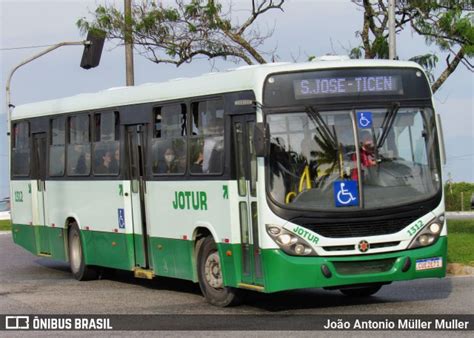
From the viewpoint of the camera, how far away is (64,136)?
1955 cm

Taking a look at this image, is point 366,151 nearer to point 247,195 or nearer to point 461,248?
point 247,195

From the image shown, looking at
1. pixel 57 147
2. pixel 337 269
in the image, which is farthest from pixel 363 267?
pixel 57 147

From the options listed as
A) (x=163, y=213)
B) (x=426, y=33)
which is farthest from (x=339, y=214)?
(x=426, y=33)

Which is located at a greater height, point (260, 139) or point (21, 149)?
point (21, 149)

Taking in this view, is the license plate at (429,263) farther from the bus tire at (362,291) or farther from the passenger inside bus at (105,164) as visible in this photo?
the passenger inside bus at (105,164)

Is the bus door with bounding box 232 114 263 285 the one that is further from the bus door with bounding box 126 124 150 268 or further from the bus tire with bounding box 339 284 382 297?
the bus door with bounding box 126 124 150 268

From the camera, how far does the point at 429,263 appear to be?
1335 centimetres

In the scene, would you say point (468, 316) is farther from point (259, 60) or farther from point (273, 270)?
point (259, 60)

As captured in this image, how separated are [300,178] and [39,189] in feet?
29.1

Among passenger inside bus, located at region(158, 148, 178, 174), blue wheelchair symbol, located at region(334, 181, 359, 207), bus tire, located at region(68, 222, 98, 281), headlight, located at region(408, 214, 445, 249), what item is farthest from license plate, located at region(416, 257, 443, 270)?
bus tire, located at region(68, 222, 98, 281)

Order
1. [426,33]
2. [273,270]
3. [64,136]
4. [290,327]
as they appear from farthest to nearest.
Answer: [426,33], [64,136], [273,270], [290,327]

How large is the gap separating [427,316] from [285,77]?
3246 millimetres

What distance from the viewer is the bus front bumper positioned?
12.8m

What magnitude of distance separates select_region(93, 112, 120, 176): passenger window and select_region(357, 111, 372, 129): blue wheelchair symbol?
5263 mm
